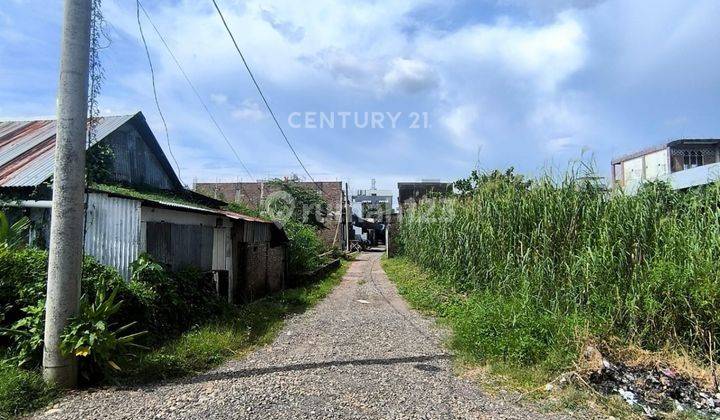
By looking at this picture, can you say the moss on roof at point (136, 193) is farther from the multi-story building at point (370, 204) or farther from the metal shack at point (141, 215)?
the multi-story building at point (370, 204)

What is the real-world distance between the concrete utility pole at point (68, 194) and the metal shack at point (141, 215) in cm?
136

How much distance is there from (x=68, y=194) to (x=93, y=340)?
141 cm

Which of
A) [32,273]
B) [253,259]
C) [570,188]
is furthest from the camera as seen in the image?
[253,259]

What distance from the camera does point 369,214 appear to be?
50594 millimetres

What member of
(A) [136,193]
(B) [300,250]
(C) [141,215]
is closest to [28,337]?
(C) [141,215]

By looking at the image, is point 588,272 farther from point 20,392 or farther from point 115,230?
point 115,230

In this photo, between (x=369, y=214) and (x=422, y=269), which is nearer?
(x=422, y=269)

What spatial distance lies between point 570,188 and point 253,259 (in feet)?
24.5

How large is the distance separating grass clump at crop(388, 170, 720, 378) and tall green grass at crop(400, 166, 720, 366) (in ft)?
0.04

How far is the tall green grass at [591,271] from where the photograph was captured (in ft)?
16.5

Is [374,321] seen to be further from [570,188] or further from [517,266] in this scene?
[570,188]

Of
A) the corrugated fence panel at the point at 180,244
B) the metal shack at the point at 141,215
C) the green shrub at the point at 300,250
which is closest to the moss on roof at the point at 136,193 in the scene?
the metal shack at the point at 141,215


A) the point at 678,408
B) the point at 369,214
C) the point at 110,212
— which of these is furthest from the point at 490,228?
the point at 369,214

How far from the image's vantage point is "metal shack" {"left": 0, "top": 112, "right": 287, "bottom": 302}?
7.03 metres
